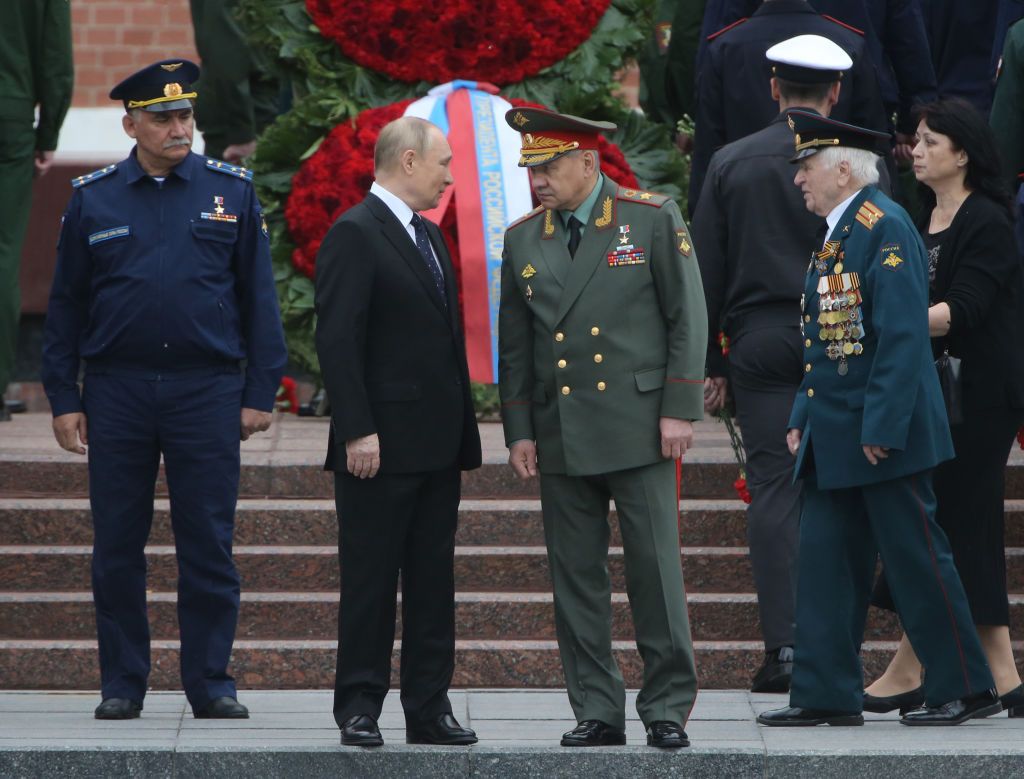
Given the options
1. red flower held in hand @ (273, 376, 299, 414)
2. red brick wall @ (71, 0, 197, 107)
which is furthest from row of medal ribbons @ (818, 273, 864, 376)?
red brick wall @ (71, 0, 197, 107)

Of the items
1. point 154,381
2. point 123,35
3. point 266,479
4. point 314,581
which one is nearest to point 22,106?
point 266,479

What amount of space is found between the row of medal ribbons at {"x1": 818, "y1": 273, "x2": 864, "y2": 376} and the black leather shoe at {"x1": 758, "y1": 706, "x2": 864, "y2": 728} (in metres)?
1.00

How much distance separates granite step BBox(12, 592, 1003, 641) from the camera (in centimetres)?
700

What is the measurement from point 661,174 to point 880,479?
361 centimetres

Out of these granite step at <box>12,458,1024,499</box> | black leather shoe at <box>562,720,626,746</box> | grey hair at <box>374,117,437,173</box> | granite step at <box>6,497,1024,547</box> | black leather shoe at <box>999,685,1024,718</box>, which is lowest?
black leather shoe at <box>999,685,1024,718</box>

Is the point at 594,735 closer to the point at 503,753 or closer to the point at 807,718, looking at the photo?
the point at 503,753

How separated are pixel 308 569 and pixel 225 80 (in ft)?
12.5

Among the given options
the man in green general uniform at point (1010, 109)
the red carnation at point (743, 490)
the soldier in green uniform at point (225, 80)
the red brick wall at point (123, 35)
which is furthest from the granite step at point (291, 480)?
the red brick wall at point (123, 35)

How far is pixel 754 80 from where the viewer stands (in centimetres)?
728

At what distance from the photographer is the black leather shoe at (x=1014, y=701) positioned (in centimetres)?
622

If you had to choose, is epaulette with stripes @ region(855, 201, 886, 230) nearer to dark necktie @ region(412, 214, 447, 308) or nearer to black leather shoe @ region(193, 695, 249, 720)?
dark necktie @ region(412, 214, 447, 308)

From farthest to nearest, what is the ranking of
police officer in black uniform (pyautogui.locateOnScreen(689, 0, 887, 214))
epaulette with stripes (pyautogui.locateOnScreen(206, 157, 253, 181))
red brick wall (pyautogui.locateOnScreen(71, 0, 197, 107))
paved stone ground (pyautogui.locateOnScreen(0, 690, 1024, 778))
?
red brick wall (pyautogui.locateOnScreen(71, 0, 197, 107)) < police officer in black uniform (pyautogui.locateOnScreen(689, 0, 887, 214)) < epaulette with stripes (pyautogui.locateOnScreen(206, 157, 253, 181)) < paved stone ground (pyautogui.locateOnScreen(0, 690, 1024, 778))

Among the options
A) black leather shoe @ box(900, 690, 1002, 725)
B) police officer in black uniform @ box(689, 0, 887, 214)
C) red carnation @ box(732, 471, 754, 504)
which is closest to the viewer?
black leather shoe @ box(900, 690, 1002, 725)

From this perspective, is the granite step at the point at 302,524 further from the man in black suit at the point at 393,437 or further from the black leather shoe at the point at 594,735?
the black leather shoe at the point at 594,735
